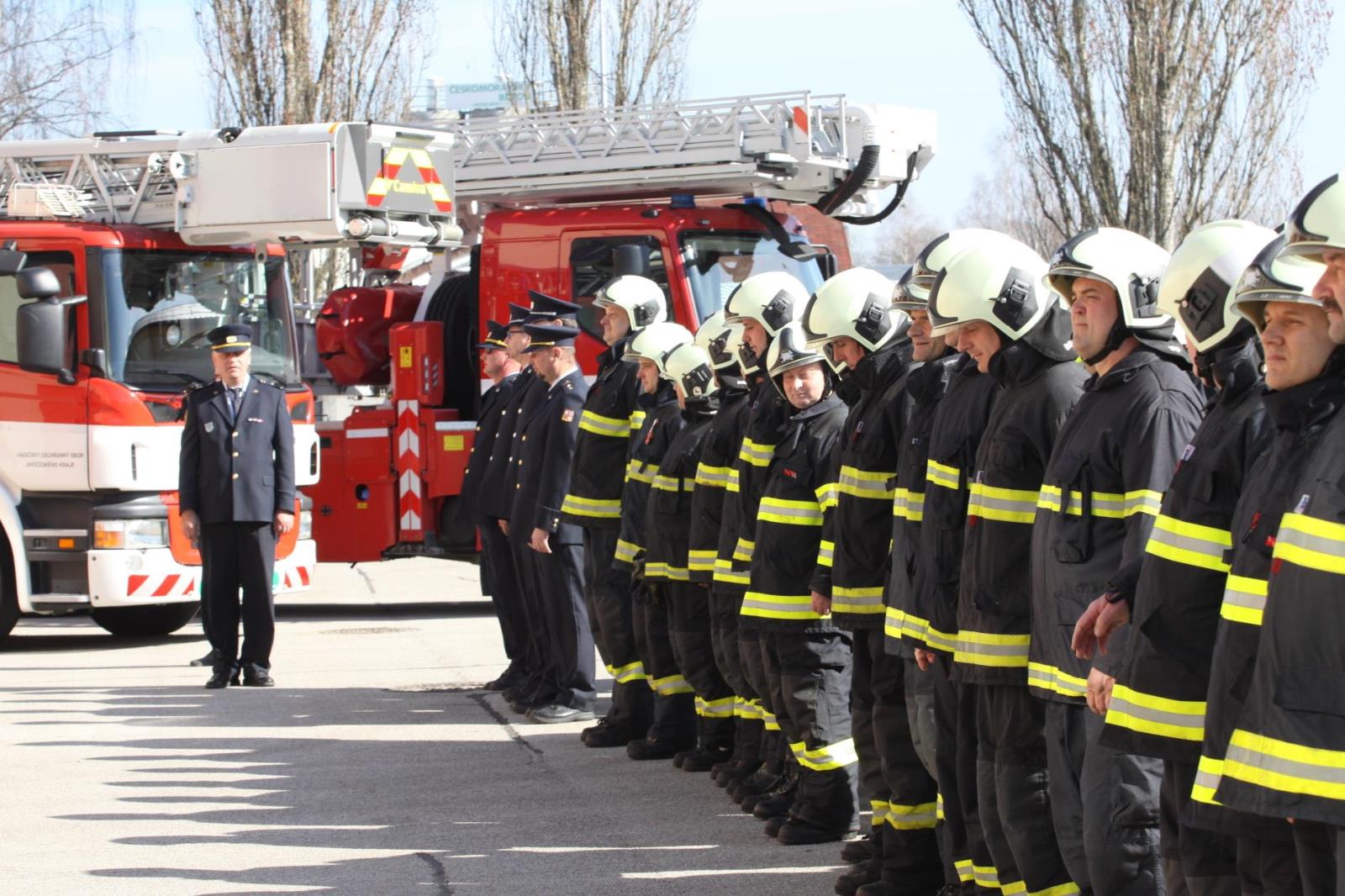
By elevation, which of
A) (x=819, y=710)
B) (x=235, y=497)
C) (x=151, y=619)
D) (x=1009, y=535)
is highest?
(x=1009, y=535)

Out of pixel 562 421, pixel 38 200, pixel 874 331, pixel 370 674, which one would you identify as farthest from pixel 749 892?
pixel 38 200

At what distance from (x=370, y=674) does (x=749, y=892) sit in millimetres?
5879

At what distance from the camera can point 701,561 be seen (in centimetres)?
754

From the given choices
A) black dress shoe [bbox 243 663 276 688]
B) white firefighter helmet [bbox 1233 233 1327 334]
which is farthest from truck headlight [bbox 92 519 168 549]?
white firefighter helmet [bbox 1233 233 1327 334]

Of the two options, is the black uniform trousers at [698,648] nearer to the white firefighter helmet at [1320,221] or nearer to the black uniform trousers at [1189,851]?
the black uniform trousers at [1189,851]

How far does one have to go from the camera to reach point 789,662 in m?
6.59

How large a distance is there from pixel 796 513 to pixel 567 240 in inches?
232

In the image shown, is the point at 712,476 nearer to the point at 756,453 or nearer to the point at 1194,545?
the point at 756,453

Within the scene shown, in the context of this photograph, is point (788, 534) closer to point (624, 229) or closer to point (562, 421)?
point (562, 421)

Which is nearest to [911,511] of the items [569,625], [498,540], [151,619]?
[569,625]

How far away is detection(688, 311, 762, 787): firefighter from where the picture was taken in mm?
7383

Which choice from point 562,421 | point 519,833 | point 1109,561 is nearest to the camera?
point 1109,561

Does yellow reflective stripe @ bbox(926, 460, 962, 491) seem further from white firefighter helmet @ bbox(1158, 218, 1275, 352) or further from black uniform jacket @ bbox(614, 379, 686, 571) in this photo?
black uniform jacket @ bbox(614, 379, 686, 571)

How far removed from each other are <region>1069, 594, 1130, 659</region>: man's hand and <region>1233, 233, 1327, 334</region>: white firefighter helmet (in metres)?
0.80
